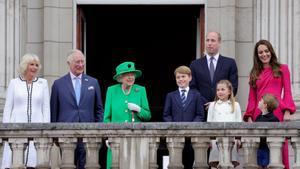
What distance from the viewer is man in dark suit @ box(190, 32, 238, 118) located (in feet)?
70.0

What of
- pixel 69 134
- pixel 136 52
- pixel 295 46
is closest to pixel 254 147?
pixel 69 134

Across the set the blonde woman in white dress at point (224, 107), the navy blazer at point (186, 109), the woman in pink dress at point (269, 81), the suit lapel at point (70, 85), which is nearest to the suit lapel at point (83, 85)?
the suit lapel at point (70, 85)

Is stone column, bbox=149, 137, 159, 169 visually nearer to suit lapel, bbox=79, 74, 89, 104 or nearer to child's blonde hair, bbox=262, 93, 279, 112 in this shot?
suit lapel, bbox=79, 74, 89, 104

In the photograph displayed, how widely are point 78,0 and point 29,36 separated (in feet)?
3.34

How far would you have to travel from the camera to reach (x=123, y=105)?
21.0 m

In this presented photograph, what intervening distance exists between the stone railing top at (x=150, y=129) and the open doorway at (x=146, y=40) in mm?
5210

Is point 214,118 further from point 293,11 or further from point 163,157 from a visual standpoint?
point 293,11

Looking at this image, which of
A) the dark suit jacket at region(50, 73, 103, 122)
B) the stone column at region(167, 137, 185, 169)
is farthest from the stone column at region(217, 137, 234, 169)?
the dark suit jacket at region(50, 73, 103, 122)

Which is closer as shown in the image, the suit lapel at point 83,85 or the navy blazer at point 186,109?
the navy blazer at point 186,109

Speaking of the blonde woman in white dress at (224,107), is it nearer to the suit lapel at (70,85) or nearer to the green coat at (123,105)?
the green coat at (123,105)

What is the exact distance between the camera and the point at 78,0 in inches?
981

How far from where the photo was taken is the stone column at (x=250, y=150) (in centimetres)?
1991

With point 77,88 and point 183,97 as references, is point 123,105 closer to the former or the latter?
point 77,88

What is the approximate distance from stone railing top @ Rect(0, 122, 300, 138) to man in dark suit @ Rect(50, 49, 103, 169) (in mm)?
813
